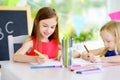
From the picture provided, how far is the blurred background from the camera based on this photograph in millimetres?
2814

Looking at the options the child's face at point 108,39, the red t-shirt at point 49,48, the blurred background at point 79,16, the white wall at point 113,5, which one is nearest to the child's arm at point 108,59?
the child's face at point 108,39

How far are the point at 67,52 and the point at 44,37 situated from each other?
495 millimetres

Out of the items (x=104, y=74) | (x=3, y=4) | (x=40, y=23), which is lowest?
(x=104, y=74)

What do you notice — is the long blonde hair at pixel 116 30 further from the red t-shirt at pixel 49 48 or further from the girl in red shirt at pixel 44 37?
the red t-shirt at pixel 49 48

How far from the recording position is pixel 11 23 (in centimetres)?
253

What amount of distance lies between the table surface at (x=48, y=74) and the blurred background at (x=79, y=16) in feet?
4.56

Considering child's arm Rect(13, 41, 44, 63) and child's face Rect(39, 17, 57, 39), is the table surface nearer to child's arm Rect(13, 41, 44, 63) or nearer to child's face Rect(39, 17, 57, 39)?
child's arm Rect(13, 41, 44, 63)

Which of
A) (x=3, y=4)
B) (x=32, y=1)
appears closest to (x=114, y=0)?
(x=32, y=1)

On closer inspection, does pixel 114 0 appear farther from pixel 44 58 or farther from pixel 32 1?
pixel 44 58

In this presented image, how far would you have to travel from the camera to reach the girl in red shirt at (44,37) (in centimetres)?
172

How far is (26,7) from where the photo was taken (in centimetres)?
261

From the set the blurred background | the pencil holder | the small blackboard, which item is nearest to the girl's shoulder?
the pencil holder

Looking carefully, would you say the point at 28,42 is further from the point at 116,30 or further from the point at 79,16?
the point at 79,16

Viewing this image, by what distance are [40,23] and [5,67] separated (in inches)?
17.8
